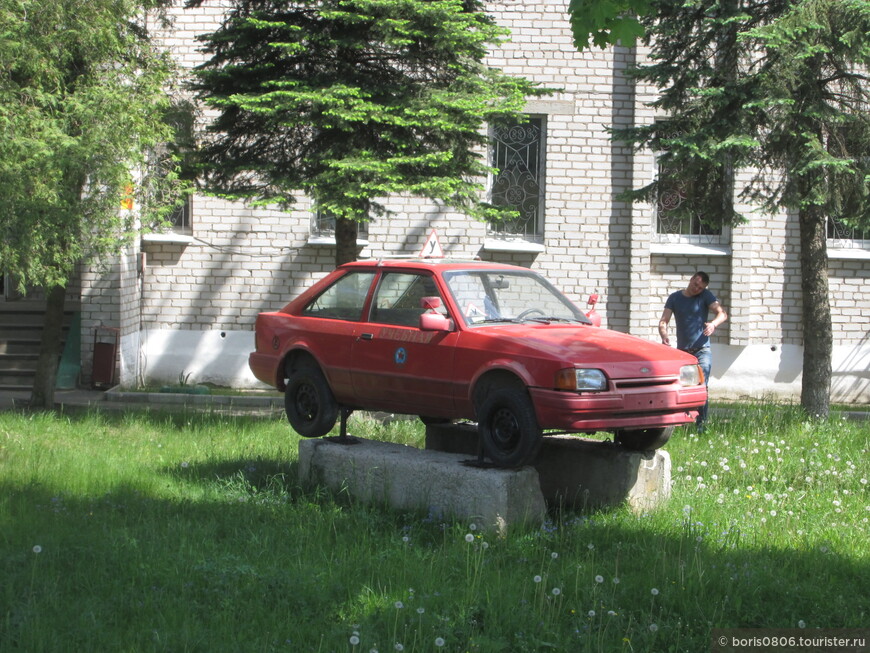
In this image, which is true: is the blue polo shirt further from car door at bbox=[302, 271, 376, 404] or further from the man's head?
car door at bbox=[302, 271, 376, 404]

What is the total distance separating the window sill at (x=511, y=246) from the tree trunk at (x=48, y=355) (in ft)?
23.7

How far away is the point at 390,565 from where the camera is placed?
6.19 metres

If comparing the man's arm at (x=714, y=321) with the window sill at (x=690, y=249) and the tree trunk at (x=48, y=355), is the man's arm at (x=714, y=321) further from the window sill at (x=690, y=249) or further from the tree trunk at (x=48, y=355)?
the tree trunk at (x=48, y=355)

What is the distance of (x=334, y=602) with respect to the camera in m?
5.68

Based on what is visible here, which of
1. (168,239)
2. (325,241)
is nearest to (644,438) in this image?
(325,241)

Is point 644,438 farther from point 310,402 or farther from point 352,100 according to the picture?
point 352,100

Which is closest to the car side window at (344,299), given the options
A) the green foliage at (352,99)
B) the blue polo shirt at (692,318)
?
the green foliage at (352,99)

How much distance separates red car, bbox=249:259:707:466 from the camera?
692cm

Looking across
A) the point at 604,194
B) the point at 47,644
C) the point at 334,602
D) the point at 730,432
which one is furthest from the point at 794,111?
the point at 47,644

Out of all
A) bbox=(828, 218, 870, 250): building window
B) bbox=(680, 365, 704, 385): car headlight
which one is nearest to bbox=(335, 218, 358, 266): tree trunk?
bbox=(680, 365, 704, 385): car headlight

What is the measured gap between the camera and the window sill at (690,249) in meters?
17.8

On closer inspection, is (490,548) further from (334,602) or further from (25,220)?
(25,220)

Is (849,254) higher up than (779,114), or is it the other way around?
(779,114)

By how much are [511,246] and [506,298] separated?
32.8ft
